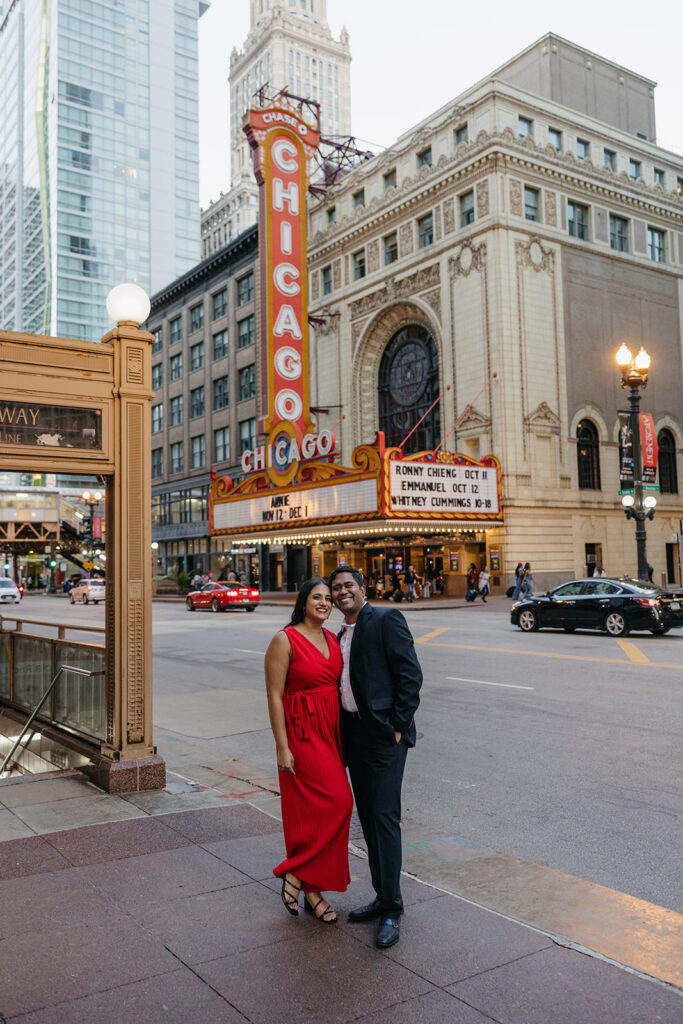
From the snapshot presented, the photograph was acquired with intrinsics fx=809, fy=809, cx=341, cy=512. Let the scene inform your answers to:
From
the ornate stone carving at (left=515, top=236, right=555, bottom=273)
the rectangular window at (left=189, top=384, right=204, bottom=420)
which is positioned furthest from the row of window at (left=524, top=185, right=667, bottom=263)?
the rectangular window at (left=189, top=384, right=204, bottom=420)

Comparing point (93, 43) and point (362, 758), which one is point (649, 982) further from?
point (93, 43)

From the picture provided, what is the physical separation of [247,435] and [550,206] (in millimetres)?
26893

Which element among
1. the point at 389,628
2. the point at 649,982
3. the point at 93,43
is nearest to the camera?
the point at 649,982

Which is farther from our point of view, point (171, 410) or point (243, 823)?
point (171, 410)

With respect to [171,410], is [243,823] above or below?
below

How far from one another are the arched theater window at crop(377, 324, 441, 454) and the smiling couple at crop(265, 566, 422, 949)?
39.7 meters

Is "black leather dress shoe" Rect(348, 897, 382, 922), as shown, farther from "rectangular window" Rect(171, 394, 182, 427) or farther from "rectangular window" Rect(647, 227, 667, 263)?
"rectangular window" Rect(171, 394, 182, 427)

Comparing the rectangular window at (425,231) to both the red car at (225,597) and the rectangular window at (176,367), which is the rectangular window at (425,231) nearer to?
the red car at (225,597)

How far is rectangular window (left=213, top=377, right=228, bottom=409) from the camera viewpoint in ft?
203

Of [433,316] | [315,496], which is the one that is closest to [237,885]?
[315,496]

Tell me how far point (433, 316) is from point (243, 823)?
128 feet

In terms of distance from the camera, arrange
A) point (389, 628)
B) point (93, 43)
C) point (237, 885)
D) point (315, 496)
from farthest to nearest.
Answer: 1. point (93, 43)
2. point (315, 496)
3. point (237, 885)
4. point (389, 628)

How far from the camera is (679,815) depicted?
6105 millimetres

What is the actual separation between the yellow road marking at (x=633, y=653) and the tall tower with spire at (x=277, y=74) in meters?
132
